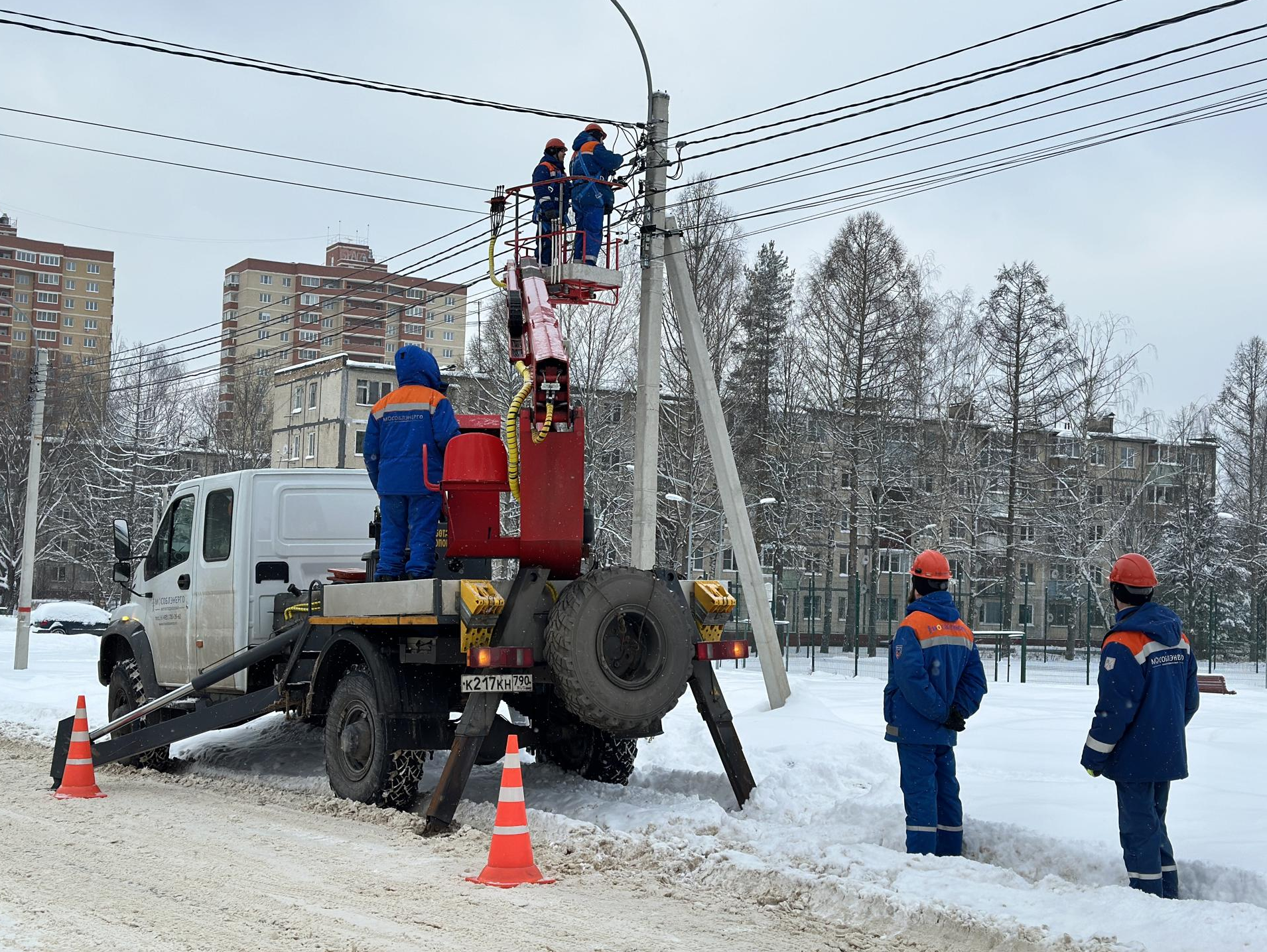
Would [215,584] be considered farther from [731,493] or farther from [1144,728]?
[1144,728]

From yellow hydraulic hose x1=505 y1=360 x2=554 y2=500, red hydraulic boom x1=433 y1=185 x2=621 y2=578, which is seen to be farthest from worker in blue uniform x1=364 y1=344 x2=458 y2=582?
yellow hydraulic hose x1=505 y1=360 x2=554 y2=500

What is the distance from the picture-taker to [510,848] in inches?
253

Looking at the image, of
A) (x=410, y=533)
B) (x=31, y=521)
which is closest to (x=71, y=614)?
(x=31, y=521)

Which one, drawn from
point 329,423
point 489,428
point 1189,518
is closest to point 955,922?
point 489,428

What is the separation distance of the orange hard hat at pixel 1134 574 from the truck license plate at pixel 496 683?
3391 mm

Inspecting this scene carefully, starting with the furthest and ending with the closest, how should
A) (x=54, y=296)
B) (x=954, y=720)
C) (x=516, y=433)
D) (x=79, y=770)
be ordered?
(x=54, y=296) < (x=79, y=770) < (x=516, y=433) < (x=954, y=720)

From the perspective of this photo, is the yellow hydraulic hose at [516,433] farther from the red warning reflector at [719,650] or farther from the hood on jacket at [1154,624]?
the hood on jacket at [1154,624]

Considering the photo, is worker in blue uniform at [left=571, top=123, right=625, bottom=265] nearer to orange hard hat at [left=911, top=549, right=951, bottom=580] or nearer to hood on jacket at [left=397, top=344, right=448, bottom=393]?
hood on jacket at [left=397, top=344, right=448, bottom=393]

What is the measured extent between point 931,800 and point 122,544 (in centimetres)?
706

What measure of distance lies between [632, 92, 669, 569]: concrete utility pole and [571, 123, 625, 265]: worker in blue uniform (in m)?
0.93

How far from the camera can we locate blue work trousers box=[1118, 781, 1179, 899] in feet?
19.5

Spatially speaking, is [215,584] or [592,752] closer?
[592,752]

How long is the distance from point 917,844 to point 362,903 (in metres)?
2.91

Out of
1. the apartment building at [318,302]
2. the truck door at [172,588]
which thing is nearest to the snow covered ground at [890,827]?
the truck door at [172,588]
